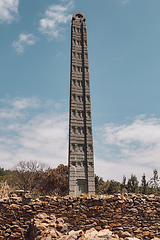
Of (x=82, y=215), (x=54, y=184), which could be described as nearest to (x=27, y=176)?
(x=54, y=184)

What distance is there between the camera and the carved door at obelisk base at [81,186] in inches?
588

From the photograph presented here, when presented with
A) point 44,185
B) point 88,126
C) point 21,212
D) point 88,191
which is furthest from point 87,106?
point 44,185

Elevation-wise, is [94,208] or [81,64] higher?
[81,64]

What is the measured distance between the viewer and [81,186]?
1516cm

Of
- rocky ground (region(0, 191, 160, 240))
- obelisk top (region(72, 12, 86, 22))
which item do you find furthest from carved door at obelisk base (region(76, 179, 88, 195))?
obelisk top (region(72, 12, 86, 22))

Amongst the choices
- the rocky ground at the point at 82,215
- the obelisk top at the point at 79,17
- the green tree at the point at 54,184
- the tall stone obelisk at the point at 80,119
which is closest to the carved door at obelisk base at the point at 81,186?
the tall stone obelisk at the point at 80,119

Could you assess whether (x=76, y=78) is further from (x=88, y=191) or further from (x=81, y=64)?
(x=88, y=191)

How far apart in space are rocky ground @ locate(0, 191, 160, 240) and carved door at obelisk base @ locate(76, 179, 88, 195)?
11.7 ft

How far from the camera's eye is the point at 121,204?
11.1 m

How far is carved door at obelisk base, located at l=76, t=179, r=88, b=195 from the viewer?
1495 centimetres

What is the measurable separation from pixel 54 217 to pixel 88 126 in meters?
7.74

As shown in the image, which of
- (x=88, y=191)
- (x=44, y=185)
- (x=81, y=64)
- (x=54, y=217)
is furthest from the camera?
(x=44, y=185)

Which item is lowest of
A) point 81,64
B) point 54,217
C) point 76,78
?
point 54,217

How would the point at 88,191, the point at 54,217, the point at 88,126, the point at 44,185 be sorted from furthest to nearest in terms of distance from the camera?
the point at 44,185 → the point at 88,126 → the point at 88,191 → the point at 54,217
